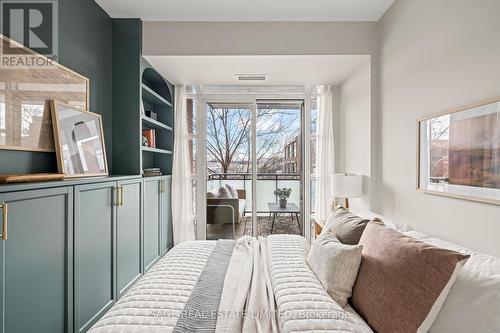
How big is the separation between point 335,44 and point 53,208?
2804mm

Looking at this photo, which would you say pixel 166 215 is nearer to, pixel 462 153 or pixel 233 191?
pixel 233 191

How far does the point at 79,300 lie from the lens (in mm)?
1806

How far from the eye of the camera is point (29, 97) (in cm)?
174

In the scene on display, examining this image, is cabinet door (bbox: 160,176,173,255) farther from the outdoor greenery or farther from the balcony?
the outdoor greenery

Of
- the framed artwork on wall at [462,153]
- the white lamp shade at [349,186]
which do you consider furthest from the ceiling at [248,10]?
the white lamp shade at [349,186]

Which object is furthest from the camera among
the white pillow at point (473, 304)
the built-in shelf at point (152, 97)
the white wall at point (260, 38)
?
the built-in shelf at point (152, 97)

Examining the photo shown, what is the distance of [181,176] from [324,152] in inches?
Answer: 81.4

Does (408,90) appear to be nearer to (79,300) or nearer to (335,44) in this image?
(335,44)

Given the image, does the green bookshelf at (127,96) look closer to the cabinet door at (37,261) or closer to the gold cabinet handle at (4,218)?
the cabinet door at (37,261)

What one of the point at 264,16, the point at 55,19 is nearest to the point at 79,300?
the point at 55,19

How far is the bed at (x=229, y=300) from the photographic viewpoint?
106 cm

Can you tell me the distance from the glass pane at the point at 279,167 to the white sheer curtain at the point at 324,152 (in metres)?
0.29

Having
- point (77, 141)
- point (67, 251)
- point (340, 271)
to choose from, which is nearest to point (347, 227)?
point (340, 271)

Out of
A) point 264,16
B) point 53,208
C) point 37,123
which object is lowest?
point 53,208
